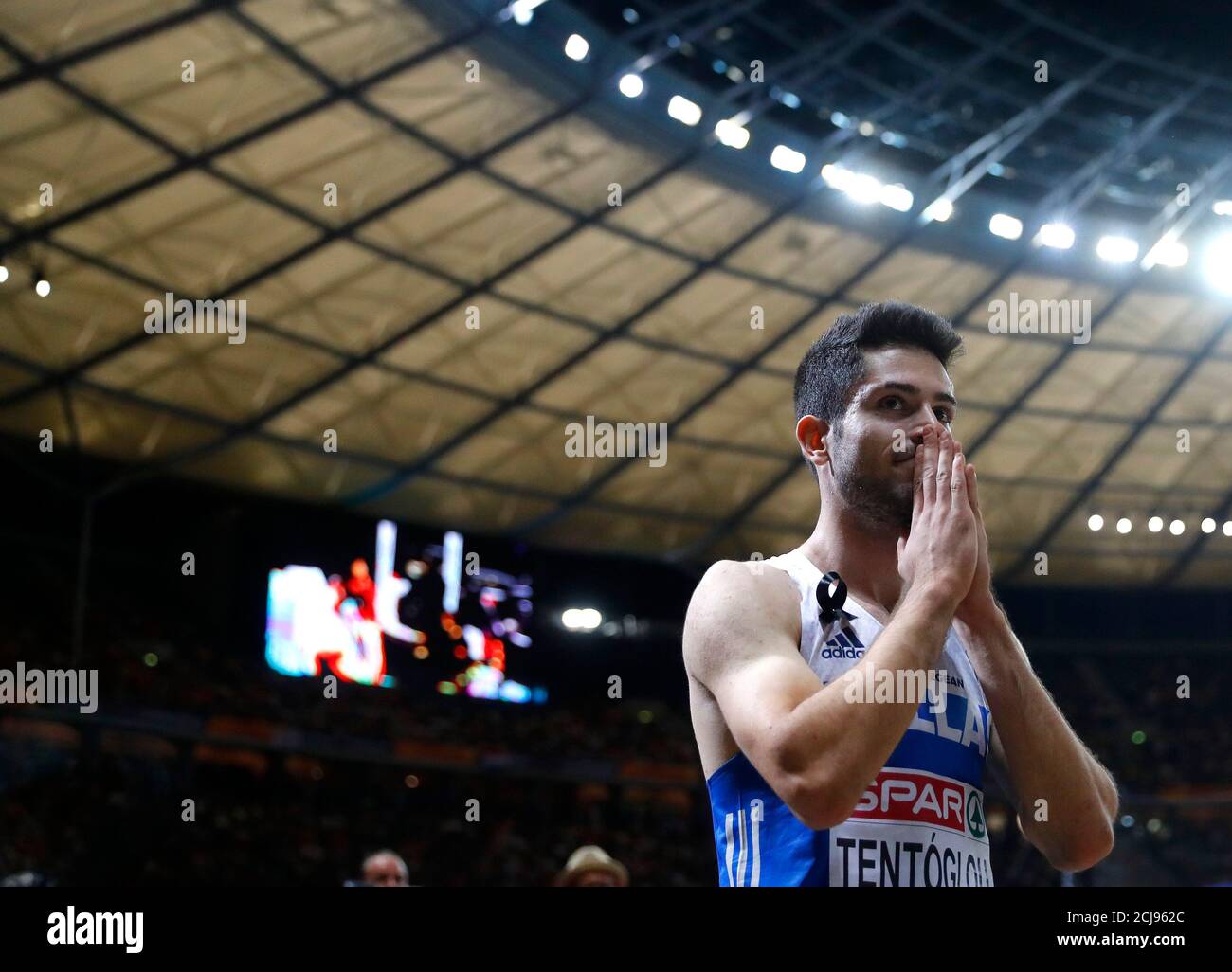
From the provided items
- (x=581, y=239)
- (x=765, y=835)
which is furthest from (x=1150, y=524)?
(x=765, y=835)

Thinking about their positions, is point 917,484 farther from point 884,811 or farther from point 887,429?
point 884,811

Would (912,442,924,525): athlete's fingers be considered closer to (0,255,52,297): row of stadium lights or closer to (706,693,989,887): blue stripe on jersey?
(706,693,989,887): blue stripe on jersey

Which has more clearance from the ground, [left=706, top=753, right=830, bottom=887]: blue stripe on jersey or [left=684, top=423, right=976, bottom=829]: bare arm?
[left=684, top=423, right=976, bottom=829]: bare arm

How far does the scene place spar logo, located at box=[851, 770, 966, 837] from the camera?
214 cm

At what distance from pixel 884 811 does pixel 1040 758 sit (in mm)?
323

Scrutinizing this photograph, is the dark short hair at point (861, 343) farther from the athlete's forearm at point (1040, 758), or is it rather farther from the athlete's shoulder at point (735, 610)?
the athlete's forearm at point (1040, 758)

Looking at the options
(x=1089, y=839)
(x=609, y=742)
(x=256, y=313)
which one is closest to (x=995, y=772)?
(x=1089, y=839)

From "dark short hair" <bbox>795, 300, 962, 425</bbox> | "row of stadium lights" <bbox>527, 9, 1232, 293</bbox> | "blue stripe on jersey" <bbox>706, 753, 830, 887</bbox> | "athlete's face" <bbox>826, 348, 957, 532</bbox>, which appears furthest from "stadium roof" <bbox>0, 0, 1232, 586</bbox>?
"blue stripe on jersey" <bbox>706, 753, 830, 887</bbox>

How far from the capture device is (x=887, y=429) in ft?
7.61

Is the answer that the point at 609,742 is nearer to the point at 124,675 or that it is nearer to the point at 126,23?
the point at 124,675

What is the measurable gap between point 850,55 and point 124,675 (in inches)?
643

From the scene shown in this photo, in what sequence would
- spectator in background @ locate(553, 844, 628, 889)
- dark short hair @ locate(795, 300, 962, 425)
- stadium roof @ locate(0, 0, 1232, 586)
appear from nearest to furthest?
dark short hair @ locate(795, 300, 962, 425) → spectator in background @ locate(553, 844, 628, 889) → stadium roof @ locate(0, 0, 1232, 586)

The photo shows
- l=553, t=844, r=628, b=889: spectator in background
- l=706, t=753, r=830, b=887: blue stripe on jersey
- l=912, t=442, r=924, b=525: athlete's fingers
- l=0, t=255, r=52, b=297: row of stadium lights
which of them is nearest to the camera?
l=706, t=753, r=830, b=887: blue stripe on jersey

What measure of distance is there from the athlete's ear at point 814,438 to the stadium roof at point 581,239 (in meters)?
16.5
